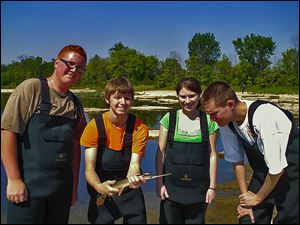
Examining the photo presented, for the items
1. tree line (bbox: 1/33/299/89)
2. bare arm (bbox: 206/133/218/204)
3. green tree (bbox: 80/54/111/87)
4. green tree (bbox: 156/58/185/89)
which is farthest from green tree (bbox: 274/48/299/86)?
bare arm (bbox: 206/133/218/204)

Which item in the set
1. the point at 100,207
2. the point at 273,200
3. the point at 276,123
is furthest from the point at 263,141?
the point at 100,207

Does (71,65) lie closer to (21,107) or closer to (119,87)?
(119,87)

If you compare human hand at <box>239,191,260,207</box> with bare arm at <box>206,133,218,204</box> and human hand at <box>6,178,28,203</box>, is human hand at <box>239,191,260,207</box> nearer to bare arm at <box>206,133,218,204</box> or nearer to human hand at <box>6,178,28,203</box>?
bare arm at <box>206,133,218,204</box>

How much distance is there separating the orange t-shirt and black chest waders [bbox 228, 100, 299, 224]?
90 cm

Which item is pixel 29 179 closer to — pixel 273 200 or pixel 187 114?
pixel 187 114

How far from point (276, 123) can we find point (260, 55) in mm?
69704

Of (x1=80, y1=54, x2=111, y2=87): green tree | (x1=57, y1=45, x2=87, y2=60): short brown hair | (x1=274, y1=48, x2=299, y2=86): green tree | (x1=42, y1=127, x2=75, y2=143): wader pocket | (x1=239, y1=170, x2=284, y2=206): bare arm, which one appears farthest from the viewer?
(x1=80, y1=54, x2=111, y2=87): green tree

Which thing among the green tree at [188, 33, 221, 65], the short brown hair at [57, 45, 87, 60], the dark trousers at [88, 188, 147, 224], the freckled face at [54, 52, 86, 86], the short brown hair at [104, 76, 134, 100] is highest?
the green tree at [188, 33, 221, 65]

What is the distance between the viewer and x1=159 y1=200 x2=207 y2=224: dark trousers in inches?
155

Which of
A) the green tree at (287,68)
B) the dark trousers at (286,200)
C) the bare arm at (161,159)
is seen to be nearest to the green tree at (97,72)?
the green tree at (287,68)

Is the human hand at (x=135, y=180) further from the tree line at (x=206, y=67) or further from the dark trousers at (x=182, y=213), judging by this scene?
the tree line at (x=206, y=67)

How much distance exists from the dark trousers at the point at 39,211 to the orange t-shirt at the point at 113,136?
0.60 m

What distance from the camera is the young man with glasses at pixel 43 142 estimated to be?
3193 mm

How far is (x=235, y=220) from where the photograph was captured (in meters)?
6.64
